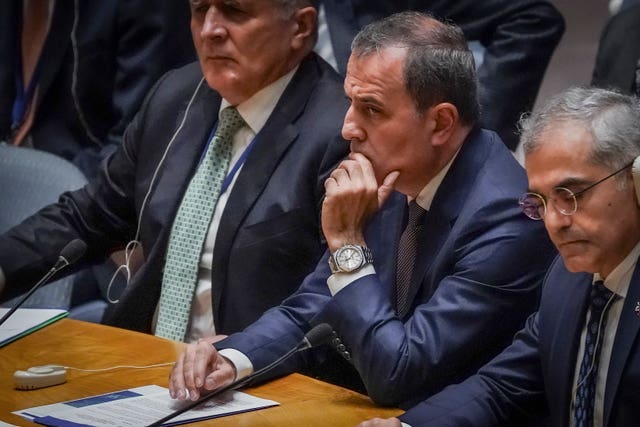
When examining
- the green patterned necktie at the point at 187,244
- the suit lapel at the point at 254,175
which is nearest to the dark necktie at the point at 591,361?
the suit lapel at the point at 254,175

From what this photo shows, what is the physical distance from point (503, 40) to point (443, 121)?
0.86m

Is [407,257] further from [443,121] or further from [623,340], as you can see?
[623,340]

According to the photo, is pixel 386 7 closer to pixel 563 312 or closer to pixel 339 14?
pixel 339 14

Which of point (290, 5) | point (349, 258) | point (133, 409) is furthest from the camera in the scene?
point (290, 5)

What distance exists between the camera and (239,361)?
249 centimetres

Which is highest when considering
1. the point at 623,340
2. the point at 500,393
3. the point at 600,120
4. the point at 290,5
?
the point at 290,5

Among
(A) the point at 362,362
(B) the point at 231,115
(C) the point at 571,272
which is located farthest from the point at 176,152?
(C) the point at 571,272

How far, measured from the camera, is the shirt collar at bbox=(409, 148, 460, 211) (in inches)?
103

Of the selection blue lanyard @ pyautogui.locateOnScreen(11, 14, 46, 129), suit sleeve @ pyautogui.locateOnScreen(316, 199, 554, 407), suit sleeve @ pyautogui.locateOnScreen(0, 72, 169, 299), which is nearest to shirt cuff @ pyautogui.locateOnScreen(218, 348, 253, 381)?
suit sleeve @ pyautogui.locateOnScreen(316, 199, 554, 407)

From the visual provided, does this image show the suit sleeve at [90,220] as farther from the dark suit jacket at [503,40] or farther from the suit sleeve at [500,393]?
the suit sleeve at [500,393]

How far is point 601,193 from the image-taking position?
82.1 inches

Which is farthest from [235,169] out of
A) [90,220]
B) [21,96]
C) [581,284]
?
[21,96]

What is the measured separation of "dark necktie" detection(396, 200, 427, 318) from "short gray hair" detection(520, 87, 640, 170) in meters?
0.44

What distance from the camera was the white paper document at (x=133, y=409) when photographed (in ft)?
7.11
